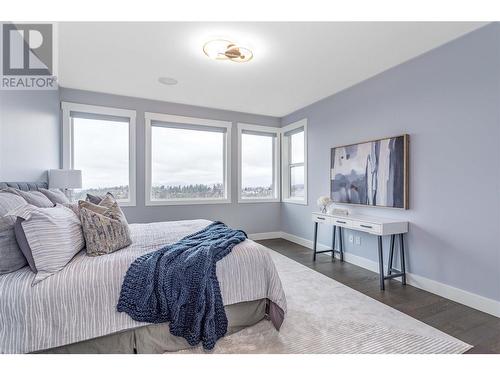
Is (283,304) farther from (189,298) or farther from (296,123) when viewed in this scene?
(296,123)

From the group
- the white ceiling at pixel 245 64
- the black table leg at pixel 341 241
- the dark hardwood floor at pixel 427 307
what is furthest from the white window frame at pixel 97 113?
the black table leg at pixel 341 241

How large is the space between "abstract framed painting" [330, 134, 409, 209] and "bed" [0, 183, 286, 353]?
6.60ft

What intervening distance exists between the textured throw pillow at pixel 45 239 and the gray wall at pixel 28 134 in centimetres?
95

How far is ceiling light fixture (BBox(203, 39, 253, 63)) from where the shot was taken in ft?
8.38

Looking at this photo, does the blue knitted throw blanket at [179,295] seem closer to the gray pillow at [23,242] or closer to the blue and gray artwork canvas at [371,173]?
the gray pillow at [23,242]

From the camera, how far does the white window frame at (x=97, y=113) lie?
12.5ft

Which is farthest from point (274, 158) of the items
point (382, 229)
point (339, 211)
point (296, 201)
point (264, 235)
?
point (382, 229)

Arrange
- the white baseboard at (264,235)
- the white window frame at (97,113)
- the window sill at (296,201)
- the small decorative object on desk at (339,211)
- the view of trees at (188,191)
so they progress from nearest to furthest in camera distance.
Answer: the small decorative object on desk at (339,211) < the white window frame at (97,113) < the view of trees at (188,191) < the window sill at (296,201) < the white baseboard at (264,235)

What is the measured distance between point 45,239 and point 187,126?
11.4 feet

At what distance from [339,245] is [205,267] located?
284 cm

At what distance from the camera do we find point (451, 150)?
101 inches

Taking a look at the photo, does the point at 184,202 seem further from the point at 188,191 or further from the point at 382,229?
the point at 382,229
